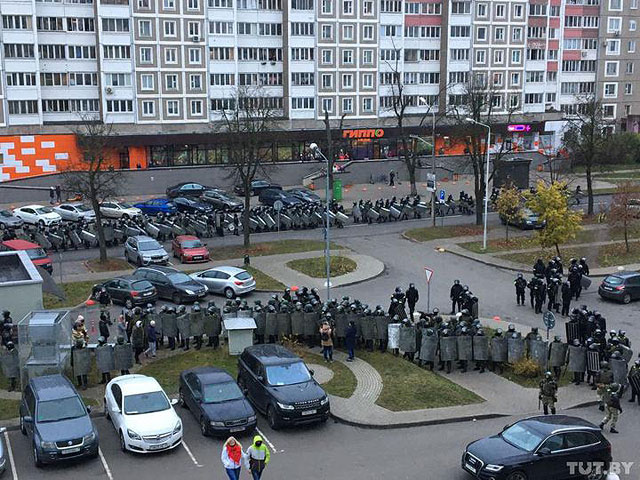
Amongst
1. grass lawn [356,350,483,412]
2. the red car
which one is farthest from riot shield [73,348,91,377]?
the red car

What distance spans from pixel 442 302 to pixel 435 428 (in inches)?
529

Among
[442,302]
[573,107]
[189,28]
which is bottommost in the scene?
[442,302]

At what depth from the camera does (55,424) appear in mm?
18125

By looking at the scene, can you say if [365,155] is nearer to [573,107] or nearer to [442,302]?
[573,107]

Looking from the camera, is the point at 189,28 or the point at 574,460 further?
the point at 189,28

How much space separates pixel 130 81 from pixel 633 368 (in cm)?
5365

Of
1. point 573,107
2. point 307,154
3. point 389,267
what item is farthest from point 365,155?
point 389,267

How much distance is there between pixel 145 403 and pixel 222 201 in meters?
38.7

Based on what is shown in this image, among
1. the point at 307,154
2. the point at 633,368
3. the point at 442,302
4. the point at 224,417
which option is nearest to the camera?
the point at 224,417

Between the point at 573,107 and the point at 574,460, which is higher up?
the point at 573,107

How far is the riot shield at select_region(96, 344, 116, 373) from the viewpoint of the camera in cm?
2295

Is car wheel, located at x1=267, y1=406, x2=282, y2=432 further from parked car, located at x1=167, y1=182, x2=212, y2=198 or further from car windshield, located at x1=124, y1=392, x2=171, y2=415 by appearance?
parked car, located at x1=167, y1=182, x2=212, y2=198

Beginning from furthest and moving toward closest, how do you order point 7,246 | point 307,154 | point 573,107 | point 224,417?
point 573,107 → point 307,154 → point 7,246 → point 224,417

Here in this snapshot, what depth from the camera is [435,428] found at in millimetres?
20156
